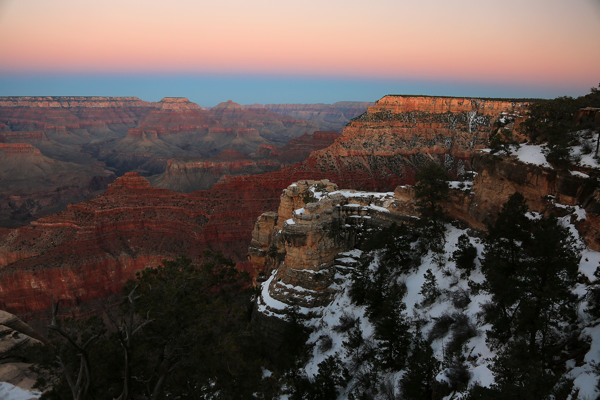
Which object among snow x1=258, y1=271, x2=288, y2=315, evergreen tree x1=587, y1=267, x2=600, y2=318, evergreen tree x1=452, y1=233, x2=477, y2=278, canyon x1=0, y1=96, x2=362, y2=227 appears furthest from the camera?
canyon x1=0, y1=96, x2=362, y2=227

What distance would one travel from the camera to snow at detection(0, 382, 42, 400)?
1327cm

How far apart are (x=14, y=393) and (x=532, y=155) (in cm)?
2676

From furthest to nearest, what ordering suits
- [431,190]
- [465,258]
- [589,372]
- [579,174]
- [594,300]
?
[431,190] < [465,258] < [579,174] < [594,300] < [589,372]

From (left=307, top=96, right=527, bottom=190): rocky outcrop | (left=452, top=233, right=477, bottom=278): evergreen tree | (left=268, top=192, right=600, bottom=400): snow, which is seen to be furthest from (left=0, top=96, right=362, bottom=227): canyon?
(left=452, top=233, right=477, bottom=278): evergreen tree

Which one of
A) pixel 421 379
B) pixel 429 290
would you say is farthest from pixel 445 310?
pixel 421 379

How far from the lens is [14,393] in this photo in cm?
1360

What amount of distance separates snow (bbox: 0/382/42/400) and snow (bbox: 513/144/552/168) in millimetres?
25184

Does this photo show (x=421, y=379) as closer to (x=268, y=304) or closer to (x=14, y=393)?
(x=268, y=304)

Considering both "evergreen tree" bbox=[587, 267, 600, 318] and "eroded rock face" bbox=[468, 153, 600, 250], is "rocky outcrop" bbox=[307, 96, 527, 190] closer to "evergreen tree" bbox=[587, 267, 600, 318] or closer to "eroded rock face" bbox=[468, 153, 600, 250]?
"eroded rock face" bbox=[468, 153, 600, 250]

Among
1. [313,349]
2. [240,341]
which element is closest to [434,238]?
[313,349]

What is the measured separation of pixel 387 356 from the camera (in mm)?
16766

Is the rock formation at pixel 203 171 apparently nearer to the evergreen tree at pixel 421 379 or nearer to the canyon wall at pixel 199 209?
the canyon wall at pixel 199 209

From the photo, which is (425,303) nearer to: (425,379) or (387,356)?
(387,356)

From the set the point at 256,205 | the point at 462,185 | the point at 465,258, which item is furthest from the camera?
the point at 256,205
